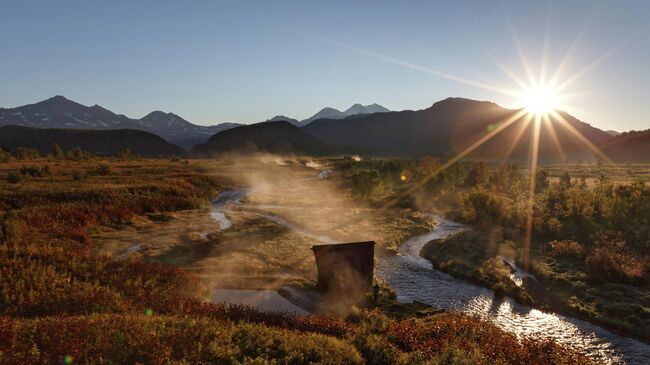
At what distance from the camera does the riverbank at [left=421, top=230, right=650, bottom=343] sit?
712 inches

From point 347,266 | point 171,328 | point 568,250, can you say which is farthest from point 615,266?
point 171,328

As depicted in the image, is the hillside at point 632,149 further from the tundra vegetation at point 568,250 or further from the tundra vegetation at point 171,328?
the tundra vegetation at point 171,328

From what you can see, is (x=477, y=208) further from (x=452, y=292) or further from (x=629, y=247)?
(x=452, y=292)

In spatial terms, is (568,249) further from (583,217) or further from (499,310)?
(499,310)

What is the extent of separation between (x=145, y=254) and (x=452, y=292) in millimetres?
20488

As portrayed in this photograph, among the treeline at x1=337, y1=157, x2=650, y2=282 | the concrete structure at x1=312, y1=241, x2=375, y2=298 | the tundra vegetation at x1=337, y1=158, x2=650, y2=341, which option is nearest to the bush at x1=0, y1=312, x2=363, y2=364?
the concrete structure at x1=312, y1=241, x2=375, y2=298

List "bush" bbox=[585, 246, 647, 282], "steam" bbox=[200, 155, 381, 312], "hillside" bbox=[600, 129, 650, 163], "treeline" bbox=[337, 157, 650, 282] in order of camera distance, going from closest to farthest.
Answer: "bush" bbox=[585, 246, 647, 282], "steam" bbox=[200, 155, 381, 312], "treeline" bbox=[337, 157, 650, 282], "hillside" bbox=[600, 129, 650, 163]

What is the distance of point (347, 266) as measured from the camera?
1961 cm

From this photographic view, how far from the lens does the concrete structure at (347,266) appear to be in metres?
19.5

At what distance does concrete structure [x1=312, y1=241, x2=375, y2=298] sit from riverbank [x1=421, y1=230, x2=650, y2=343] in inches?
316

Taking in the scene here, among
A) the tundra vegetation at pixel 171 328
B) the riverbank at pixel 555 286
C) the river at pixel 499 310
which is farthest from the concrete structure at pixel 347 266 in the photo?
the riverbank at pixel 555 286

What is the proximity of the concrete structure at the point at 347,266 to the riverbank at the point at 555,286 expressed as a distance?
316 inches

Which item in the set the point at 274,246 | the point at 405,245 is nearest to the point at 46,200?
the point at 274,246

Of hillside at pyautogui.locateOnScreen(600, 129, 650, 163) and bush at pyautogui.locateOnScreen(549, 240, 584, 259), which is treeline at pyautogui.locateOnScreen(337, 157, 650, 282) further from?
hillside at pyautogui.locateOnScreen(600, 129, 650, 163)
